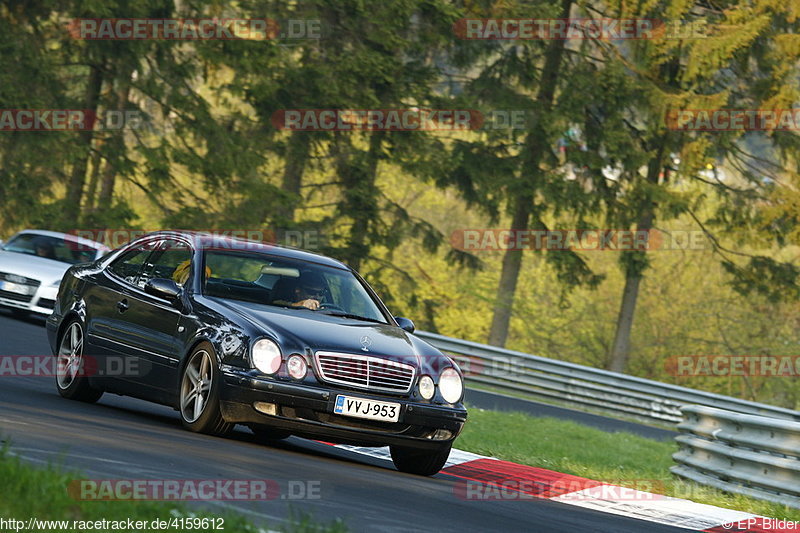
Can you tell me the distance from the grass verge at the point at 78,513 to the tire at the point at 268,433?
3.10 meters

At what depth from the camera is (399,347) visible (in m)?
9.66

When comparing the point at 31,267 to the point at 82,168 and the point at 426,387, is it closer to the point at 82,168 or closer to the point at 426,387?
the point at 426,387

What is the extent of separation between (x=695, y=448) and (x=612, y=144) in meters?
20.7

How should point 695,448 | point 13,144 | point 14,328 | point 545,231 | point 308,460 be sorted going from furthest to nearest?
1. point 545,231
2. point 13,144
3. point 14,328
4. point 695,448
5. point 308,460

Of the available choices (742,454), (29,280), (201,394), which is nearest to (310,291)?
(201,394)

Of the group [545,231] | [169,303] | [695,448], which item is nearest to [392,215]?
[545,231]

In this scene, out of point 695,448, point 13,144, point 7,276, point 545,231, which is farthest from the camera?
point 545,231

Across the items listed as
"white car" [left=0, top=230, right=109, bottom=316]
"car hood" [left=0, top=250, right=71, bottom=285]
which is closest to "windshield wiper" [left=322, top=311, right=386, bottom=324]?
"white car" [left=0, top=230, right=109, bottom=316]

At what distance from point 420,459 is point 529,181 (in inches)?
941

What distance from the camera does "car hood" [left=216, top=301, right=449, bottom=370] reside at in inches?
365

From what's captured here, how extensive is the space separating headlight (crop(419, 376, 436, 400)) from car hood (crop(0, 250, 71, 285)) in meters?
11.7

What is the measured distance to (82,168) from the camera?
34.5 metres

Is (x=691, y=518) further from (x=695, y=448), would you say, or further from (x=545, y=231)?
(x=545, y=231)

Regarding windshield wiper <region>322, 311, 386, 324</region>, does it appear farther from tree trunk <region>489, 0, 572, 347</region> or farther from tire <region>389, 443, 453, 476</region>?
tree trunk <region>489, 0, 572, 347</region>
